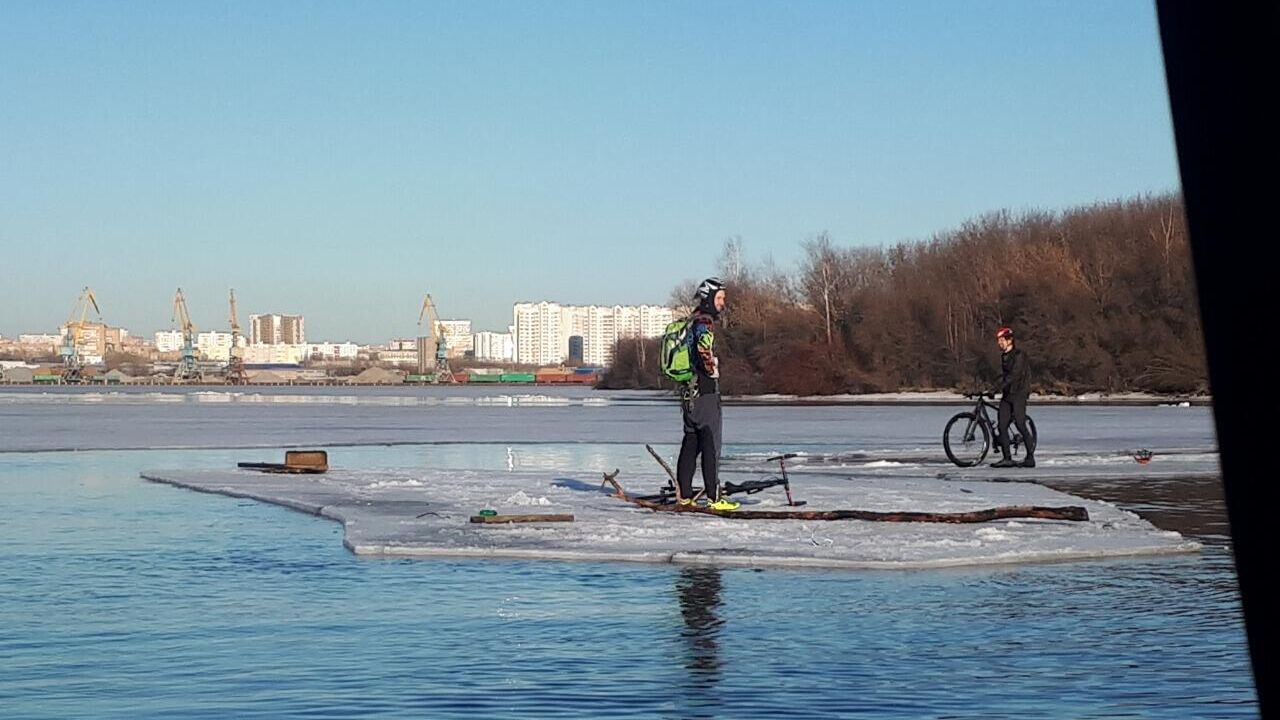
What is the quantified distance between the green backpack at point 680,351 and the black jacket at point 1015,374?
28.6 feet

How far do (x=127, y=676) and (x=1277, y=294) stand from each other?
20.1 ft

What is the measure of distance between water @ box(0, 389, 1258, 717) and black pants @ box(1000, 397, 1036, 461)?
818cm

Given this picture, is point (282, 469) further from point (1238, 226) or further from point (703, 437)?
point (1238, 226)

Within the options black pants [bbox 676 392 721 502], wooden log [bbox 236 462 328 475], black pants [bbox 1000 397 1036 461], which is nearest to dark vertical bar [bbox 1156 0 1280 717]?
black pants [bbox 676 392 721 502]

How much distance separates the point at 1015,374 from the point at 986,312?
2944 inches

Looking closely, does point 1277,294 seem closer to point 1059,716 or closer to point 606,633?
point 1059,716

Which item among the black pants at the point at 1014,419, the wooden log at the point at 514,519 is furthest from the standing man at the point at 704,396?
the black pants at the point at 1014,419

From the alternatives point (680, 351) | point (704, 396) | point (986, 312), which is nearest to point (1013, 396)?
point (704, 396)

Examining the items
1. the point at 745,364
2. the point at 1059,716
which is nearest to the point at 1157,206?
the point at 745,364

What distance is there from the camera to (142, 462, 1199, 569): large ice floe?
1105cm

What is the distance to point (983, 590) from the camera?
9.39 m

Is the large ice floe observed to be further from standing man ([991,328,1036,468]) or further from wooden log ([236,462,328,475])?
standing man ([991,328,1036,468])

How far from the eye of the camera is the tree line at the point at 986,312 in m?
82.4

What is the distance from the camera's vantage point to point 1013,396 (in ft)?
69.4
